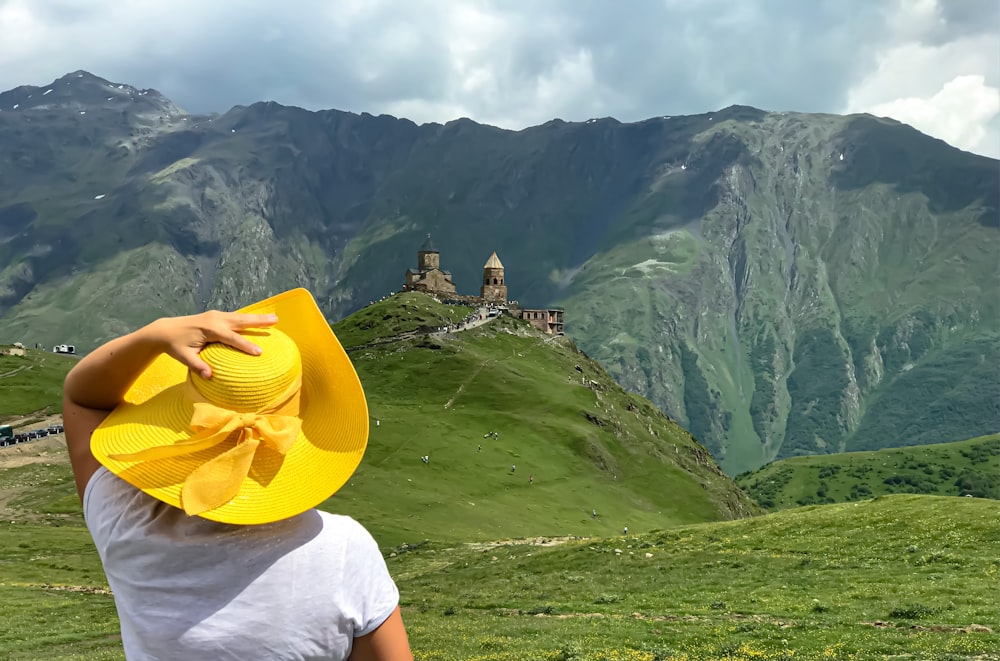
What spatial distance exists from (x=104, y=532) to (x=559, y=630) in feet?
72.3

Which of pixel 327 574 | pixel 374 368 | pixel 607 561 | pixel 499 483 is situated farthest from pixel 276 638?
pixel 374 368

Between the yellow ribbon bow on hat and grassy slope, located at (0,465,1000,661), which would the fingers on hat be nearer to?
the yellow ribbon bow on hat

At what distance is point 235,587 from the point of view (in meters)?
5.41

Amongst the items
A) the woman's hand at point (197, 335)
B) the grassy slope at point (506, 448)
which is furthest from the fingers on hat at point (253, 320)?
the grassy slope at point (506, 448)

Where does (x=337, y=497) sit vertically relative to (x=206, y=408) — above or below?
below

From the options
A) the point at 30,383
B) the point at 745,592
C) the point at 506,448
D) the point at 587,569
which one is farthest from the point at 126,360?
the point at 30,383

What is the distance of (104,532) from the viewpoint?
5.70m

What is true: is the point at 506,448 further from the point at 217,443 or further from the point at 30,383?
the point at 217,443

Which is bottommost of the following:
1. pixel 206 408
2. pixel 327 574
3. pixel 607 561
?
pixel 607 561

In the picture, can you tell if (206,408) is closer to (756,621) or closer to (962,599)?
(756,621)

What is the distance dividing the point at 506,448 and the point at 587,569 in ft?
264

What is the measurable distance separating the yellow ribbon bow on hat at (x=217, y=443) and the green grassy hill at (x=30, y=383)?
138m

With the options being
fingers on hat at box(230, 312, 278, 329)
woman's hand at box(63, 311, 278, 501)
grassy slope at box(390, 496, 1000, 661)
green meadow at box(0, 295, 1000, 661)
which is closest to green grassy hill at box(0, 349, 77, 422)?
green meadow at box(0, 295, 1000, 661)

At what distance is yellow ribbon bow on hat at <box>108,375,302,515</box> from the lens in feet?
17.6
